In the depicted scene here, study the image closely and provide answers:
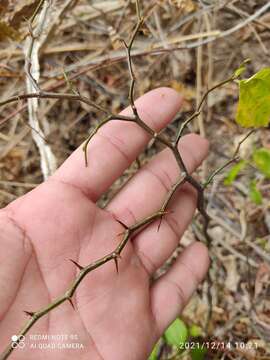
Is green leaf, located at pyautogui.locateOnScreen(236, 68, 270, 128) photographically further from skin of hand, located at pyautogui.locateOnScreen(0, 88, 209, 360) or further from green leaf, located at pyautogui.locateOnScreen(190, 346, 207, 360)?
green leaf, located at pyautogui.locateOnScreen(190, 346, 207, 360)

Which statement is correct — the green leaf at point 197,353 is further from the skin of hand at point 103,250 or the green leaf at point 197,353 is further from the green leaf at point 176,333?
the skin of hand at point 103,250

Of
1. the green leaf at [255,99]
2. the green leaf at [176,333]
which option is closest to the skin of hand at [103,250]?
the green leaf at [176,333]

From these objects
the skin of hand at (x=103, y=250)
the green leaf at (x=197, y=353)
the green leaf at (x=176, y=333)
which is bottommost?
the green leaf at (x=197, y=353)

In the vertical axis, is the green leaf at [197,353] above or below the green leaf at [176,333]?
below

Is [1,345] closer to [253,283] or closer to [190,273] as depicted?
[190,273]

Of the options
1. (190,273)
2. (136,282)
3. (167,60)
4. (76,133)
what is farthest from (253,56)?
(136,282)

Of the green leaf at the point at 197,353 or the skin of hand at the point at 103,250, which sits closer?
the skin of hand at the point at 103,250
